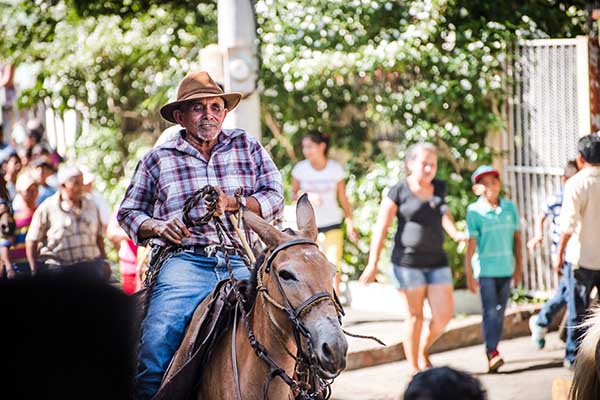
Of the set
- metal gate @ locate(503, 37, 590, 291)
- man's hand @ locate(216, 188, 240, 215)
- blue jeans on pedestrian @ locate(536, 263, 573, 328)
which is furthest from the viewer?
metal gate @ locate(503, 37, 590, 291)

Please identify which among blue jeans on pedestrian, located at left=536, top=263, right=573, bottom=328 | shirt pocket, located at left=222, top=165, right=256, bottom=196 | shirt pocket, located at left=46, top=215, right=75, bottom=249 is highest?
shirt pocket, located at left=222, top=165, right=256, bottom=196

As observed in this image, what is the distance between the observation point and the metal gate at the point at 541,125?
39.7ft

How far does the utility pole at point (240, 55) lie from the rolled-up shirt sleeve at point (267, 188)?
368cm

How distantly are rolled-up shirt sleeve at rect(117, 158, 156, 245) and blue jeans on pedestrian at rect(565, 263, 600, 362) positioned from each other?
5.12 metres

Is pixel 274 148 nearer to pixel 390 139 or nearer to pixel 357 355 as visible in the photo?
pixel 390 139

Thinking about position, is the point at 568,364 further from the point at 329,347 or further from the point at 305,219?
the point at 329,347

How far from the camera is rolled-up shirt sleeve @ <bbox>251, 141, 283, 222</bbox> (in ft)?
19.0

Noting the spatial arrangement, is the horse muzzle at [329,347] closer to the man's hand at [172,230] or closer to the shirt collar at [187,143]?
the man's hand at [172,230]

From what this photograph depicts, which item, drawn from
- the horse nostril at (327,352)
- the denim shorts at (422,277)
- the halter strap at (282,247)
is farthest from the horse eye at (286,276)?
the denim shorts at (422,277)

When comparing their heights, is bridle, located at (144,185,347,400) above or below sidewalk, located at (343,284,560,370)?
above

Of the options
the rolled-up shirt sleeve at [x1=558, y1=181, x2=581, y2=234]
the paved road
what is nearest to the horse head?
the paved road

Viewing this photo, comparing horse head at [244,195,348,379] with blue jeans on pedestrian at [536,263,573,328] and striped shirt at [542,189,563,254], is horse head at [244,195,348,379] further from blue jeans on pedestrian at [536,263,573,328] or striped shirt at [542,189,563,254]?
striped shirt at [542,189,563,254]

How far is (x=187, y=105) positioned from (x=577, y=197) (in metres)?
4.67

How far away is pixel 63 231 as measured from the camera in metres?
10.2
